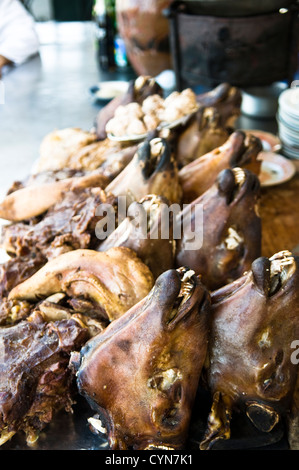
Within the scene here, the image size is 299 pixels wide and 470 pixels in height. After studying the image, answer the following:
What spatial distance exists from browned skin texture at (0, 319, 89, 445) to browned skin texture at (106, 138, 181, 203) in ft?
1.93

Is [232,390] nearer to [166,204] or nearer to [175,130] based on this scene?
[166,204]

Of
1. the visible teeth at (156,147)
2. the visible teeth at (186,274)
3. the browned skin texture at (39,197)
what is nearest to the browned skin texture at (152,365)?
the visible teeth at (186,274)

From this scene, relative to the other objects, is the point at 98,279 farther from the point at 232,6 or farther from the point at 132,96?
the point at 232,6

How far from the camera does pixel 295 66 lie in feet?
11.0

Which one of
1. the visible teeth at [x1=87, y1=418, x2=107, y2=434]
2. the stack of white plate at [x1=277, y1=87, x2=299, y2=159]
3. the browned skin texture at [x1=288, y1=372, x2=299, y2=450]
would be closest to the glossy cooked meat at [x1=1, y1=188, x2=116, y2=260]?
the visible teeth at [x1=87, y1=418, x2=107, y2=434]

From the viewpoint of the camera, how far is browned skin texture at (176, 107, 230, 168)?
2.26 m

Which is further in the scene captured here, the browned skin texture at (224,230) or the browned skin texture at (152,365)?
the browned skin texture at (224,230)

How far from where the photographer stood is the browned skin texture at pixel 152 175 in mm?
1758

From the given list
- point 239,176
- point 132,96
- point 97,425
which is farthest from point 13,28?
point 97,425

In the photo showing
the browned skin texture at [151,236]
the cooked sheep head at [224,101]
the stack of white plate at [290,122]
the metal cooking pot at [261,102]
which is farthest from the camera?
the metal cooking pot at [261,102]

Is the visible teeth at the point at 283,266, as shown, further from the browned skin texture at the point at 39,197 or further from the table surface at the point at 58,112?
the browned skin texture at the point at 39,197

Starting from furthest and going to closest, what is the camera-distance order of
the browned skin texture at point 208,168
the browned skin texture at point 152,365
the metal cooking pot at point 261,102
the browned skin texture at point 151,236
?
1. the metal cooking pot at point 261,102
2. the browned skin texture at point 208,168
3. the browned skin texture at point 151,236
4. the browned skin texture at point 152,365

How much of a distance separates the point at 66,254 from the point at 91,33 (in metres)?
6.47

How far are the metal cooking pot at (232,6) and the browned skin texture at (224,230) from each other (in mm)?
2225
